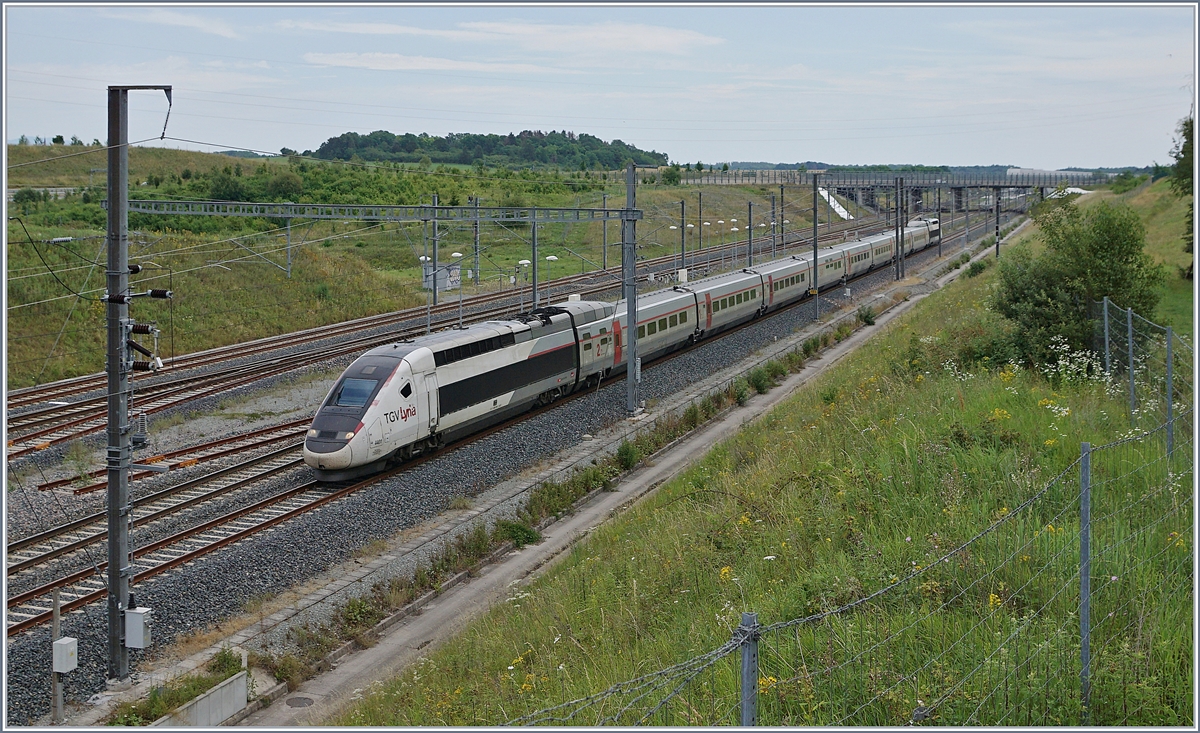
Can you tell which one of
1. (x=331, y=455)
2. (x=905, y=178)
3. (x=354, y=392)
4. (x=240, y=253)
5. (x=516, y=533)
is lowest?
(x=516, y=533)

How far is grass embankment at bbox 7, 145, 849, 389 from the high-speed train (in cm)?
547

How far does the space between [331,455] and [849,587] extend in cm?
1293

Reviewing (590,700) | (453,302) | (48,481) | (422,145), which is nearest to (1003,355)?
(590,700)

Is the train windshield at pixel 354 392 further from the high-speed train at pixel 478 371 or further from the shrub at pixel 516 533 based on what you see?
the shrub at pixel 516 533

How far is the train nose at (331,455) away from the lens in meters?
20.1

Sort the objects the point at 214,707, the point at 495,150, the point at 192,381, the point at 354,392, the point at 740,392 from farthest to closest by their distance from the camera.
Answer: the point at 495,150 < the point at 192,381 < the point at 740,392 < the point at 354,392 < the point at 214,707

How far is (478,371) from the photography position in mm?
24125

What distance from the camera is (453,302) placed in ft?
161

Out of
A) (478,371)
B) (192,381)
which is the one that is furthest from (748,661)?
(192,381)

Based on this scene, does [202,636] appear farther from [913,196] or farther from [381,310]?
[913,196]

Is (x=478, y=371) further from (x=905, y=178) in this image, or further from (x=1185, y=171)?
(x=905, y=178)

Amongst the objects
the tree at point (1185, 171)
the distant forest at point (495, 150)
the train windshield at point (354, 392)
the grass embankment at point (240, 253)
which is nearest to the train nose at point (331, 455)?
the train windshield at point (354, 392)

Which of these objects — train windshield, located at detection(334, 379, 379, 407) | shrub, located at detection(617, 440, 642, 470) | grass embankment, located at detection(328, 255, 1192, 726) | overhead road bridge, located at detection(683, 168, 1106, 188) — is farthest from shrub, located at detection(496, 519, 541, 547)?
overhead road bridge, located at detection(683, 168, 1106, 188)

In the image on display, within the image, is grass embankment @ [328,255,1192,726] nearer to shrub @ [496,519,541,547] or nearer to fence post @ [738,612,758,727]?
shrub @ [496,519,541,547]
